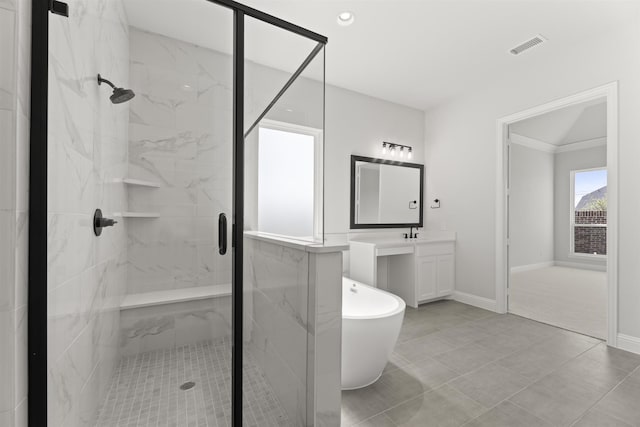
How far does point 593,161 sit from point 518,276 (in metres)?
2.78

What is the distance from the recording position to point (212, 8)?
3.63ft

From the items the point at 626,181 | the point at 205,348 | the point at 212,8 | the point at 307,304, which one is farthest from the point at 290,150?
the point at 626,181

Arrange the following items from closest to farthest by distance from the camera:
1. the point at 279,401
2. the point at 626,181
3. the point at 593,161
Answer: the point at 279,401
the point at 626,181
the point at 593,161

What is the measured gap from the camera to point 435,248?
3.35m

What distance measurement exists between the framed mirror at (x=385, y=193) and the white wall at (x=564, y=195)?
159 inches

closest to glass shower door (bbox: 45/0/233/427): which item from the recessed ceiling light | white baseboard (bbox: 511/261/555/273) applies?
the recessed ceiling light

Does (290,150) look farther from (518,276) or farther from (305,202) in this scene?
A: (518,276)

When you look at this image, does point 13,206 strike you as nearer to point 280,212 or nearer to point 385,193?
point 280,212

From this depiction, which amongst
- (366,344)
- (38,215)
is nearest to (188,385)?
(38,215)

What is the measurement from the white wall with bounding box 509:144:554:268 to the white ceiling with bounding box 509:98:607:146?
0.34 metres

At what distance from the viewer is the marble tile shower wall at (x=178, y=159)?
3.26 feet

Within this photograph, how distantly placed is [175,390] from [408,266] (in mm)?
2710

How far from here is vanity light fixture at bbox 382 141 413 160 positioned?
11.8 feet

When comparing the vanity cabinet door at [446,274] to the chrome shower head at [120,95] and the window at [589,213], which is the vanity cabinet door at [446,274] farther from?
the window at [589,213]
